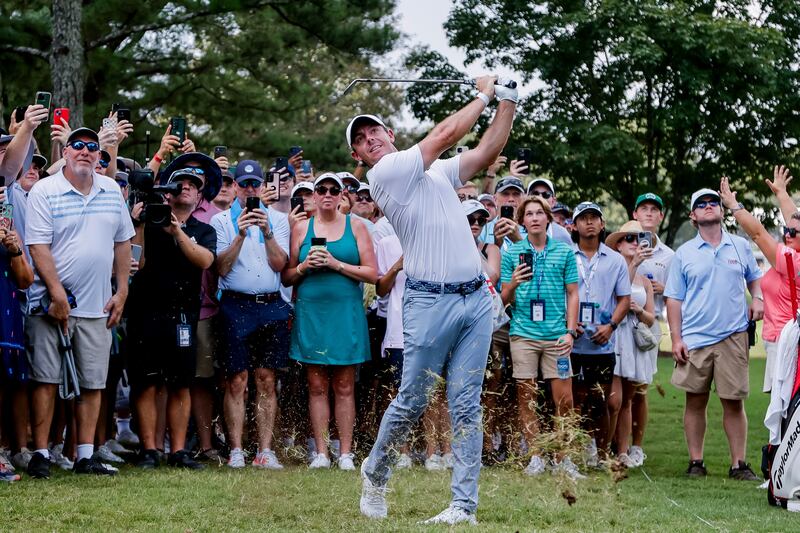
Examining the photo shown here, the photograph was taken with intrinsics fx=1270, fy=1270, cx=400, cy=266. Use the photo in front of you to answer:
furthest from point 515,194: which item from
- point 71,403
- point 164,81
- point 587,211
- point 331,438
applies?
point 164,81

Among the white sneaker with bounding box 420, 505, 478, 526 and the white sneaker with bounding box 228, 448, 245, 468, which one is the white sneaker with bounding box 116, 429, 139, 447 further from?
the white sneaker with bounding box 420, 505, 478, 526

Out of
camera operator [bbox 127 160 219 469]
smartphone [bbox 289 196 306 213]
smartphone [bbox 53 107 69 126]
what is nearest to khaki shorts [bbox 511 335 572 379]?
smartphone [bbox 289 196 306 213]

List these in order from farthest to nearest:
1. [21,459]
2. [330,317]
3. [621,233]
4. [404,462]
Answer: [621,233], [330,317], [404,462], [21,459]

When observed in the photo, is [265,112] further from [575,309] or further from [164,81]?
[575,309]

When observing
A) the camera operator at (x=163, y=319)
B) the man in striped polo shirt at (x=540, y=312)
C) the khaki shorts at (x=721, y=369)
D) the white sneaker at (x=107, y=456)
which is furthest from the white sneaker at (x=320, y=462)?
the khaki shorts at (x=721, y=369)

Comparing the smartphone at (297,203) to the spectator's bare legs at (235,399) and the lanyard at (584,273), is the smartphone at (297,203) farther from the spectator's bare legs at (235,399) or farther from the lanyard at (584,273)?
the lanyard at (584,273)

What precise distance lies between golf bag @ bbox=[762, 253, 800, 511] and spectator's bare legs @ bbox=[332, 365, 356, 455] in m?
3.41

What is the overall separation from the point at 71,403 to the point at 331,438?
2.35 meters

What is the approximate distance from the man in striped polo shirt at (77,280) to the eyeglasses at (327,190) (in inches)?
75.1

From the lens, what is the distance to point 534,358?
10.9 metres

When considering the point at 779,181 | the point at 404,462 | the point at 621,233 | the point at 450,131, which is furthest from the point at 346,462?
the point at 779,181

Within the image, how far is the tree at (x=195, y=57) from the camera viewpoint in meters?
22.1

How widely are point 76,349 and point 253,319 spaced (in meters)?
1.70

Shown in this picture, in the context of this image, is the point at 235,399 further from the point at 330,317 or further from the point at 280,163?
the point at 280,163
